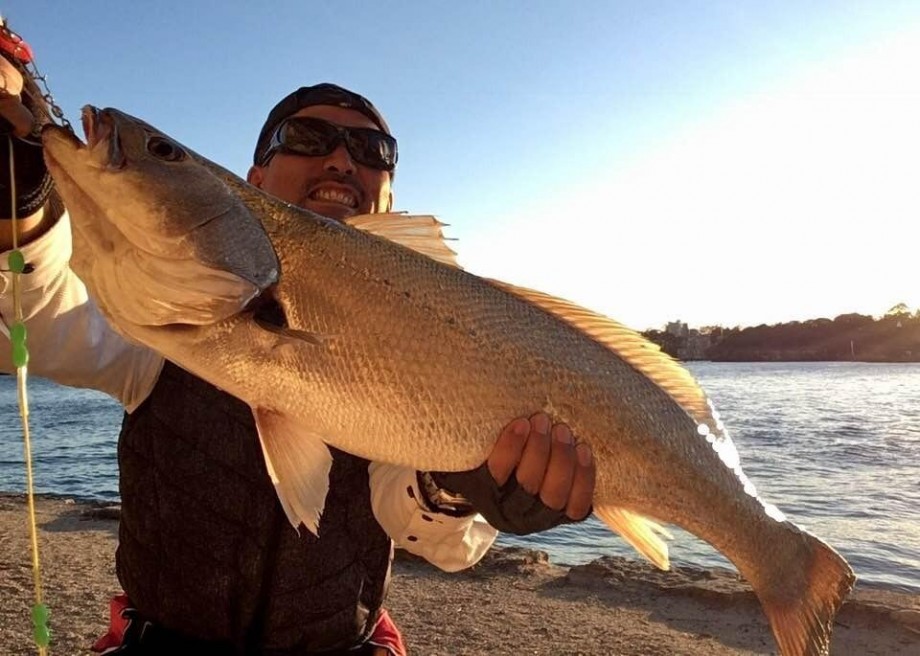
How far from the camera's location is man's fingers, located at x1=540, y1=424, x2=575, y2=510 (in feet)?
7.96

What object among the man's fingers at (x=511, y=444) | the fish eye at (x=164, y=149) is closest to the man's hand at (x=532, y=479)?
the man's fingers at (x=511, y=444)

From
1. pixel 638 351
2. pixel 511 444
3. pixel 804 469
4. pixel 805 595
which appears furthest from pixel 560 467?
pixel 804 469

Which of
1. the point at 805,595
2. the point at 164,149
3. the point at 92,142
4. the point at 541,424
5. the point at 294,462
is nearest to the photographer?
the point at 92,142

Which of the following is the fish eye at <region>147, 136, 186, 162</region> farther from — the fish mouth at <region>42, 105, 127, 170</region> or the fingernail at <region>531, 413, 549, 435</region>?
the fingernail at <region>531, 413, 549, 435</region>

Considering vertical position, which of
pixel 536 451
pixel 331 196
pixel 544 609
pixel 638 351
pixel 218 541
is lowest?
pixel 544 609

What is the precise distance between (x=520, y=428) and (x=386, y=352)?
514mm

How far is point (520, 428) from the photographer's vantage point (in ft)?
7.84

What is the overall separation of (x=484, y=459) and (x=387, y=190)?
2201 millimetres

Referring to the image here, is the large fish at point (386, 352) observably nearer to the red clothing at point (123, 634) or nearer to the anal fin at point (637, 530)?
the anal fin at point (637, 530)

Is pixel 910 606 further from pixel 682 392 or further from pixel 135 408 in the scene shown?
pixel 135 408

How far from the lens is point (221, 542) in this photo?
289 cm

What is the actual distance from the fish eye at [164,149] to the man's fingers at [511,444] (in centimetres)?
135

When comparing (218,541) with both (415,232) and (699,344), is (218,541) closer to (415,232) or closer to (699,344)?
(415,232)

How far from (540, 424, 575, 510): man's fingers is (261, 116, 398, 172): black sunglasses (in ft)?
7.04
